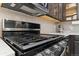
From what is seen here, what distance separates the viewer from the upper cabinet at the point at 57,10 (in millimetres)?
1165

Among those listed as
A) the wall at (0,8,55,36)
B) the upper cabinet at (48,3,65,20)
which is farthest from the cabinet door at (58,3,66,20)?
the wall at (0,8,55,36)

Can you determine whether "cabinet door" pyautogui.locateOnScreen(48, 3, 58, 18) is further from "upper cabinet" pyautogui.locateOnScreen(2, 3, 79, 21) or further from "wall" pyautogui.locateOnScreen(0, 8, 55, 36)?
"wall" pyautogui.locateOnScreen(0, 8, 55, 36)

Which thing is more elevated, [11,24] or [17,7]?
[17,7]

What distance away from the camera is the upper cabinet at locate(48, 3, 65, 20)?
1.17 meters

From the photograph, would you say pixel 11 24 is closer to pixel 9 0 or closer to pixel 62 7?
pixel 9 0

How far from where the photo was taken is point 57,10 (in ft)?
4.15

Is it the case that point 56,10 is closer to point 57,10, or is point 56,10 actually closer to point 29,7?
point 57,10

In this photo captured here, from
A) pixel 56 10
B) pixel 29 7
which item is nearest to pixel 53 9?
pixel 56 10

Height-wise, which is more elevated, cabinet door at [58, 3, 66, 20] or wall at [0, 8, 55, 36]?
cabinet door at [58, 3, 66, 20]

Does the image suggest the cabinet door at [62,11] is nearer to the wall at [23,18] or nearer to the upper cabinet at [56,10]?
the upper cabinet at [56,10]

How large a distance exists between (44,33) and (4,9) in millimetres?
504

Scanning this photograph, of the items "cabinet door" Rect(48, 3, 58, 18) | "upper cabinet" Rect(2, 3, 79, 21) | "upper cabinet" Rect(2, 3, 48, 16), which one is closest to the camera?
"upper cabinet" Rect(2, 3, 48, 16)

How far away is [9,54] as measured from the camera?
42 cm

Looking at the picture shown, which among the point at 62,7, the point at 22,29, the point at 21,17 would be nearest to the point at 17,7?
the point at 21,17
